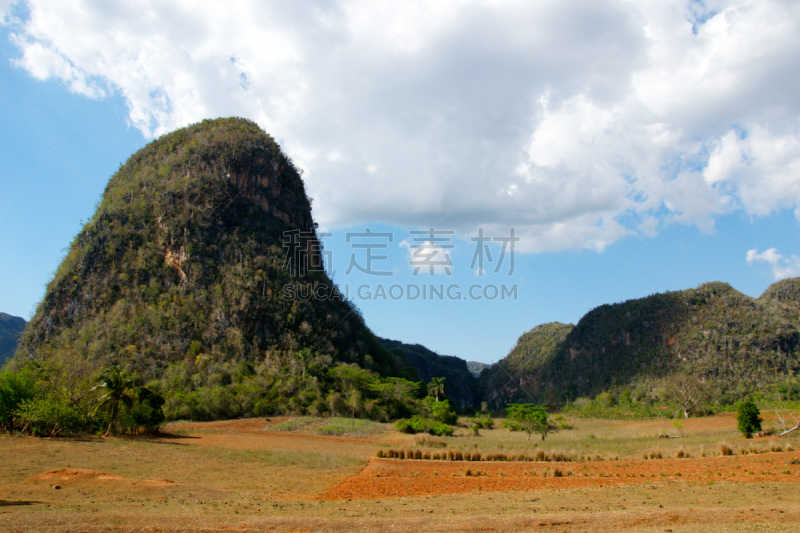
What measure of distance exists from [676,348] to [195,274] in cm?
9861

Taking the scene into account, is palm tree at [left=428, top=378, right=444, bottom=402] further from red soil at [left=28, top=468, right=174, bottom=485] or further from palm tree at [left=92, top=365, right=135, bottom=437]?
red soil at [left=28, top=468, right=174, bottom=485]

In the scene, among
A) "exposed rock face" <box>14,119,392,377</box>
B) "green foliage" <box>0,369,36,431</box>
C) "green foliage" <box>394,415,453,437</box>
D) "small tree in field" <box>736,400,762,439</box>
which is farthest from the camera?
"exposed rock face" <box>14,119,392,377</box>

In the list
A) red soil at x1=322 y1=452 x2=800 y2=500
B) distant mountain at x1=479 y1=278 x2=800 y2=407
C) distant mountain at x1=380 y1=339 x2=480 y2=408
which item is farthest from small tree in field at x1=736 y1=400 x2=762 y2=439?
distant mountain at x1=380 y1=339 x2=480 y2=408

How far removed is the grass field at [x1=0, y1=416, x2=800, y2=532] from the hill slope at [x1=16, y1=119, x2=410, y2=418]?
1224 inches

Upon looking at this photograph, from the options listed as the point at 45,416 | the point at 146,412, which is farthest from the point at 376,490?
the point at 146,412

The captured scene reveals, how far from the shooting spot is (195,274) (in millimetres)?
67750

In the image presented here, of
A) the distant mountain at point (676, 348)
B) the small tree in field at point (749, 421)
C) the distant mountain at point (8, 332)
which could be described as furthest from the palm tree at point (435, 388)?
the distant mountain at point (8, 332)

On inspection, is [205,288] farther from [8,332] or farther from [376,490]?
[8,332]

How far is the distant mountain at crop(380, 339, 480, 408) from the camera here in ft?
440

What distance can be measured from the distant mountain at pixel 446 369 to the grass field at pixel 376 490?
10450 cm

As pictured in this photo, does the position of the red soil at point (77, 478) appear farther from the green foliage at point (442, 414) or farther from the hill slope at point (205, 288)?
the green foliage at point (442, 414)

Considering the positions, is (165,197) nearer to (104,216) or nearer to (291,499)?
(104,216)

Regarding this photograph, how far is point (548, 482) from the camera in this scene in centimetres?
1827

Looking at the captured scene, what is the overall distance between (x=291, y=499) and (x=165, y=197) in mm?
68996
